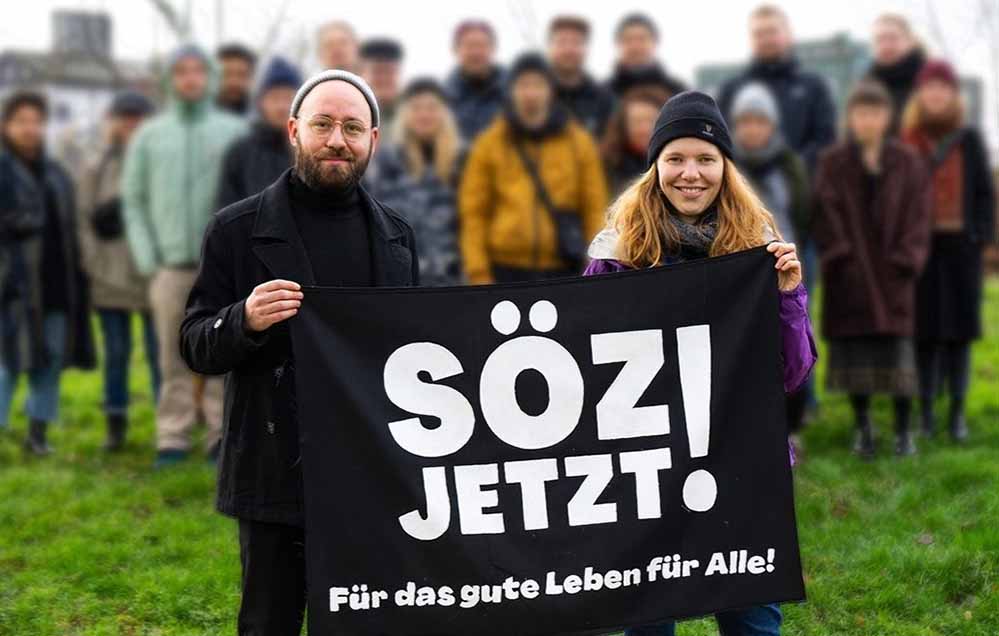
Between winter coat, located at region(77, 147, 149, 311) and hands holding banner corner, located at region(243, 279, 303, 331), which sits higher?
winter coat, located at region(77, 147, 149, 311)

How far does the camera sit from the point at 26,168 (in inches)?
350

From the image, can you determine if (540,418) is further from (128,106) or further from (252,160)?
(128,106)

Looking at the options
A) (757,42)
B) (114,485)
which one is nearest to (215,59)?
(114,485)

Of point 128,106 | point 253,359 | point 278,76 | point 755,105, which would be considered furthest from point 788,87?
point 253,359

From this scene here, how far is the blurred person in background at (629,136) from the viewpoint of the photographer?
797cm

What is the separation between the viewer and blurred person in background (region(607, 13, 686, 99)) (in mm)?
8781

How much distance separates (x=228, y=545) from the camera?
6488 millimetres

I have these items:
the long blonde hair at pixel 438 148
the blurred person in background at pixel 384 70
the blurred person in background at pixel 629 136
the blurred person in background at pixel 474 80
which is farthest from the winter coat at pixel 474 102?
the blurred person in background at pixel 629 136

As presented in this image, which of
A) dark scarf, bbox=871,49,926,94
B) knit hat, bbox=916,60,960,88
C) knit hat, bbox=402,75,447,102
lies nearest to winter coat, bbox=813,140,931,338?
knit hat, bbox=916,60,960,88

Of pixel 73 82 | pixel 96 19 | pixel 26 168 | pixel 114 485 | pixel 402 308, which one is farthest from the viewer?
pixel 73 82

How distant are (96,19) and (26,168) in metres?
7.85

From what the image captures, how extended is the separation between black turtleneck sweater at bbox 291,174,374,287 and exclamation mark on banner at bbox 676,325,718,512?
41.1 inches

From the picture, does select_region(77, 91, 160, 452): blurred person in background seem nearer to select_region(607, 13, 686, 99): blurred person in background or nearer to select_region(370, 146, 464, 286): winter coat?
select_region(370, 146, 464, 286): winter coat

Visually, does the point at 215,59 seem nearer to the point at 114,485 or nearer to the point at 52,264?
the point at 52,264
